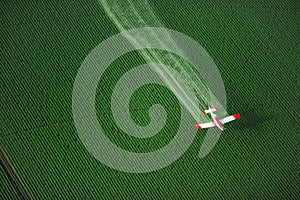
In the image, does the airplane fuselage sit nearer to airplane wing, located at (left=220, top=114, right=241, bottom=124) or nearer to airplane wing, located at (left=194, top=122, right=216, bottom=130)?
airplane wing, located at (left=194, top=122, right=216, bottom=130)

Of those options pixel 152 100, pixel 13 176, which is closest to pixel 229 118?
pixel 152 100

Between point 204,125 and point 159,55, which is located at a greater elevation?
point 159,55

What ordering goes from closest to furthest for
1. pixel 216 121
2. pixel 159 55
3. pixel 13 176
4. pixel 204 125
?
pixel 13 176 < pixel 216 121 < pixel 204 125 < pixel 159 55

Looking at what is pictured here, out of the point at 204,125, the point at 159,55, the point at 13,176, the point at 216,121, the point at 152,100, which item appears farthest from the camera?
the point at 159,55

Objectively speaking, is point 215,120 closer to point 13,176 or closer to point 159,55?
point 159,55

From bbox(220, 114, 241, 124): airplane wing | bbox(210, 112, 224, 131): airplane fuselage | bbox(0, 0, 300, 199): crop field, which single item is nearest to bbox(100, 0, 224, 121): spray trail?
bbox(0, 0, 300, 199): crop field

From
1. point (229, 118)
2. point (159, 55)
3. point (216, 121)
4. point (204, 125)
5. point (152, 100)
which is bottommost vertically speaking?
point (229, 118)

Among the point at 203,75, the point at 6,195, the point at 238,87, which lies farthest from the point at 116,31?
the point at 6,195
